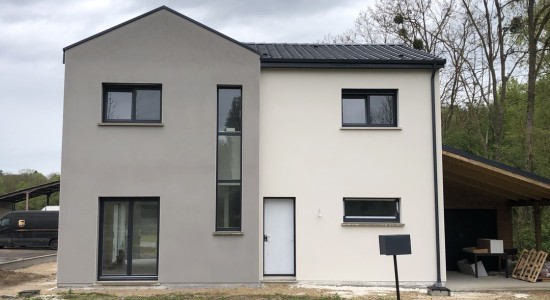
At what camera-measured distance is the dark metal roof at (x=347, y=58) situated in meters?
12.1

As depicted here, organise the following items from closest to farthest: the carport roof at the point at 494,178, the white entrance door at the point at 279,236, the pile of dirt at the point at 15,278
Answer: the carport roof at the point at 494,178
the white entrance door at the point at 279,236
the pile of dirt at the point at 15,278

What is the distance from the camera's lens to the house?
11531mm

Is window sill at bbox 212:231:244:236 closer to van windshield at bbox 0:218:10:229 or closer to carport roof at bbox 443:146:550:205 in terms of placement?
carport roof at bbox 443:146:550:205

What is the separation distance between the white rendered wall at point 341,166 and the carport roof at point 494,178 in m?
0.67

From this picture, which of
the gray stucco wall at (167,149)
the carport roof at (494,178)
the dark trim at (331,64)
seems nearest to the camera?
the gray stucco wall at (167,149)

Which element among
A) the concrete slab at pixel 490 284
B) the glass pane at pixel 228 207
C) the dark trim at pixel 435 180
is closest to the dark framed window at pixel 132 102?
the glass pane at pixel 228 207

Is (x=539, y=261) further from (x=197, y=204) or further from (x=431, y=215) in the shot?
(x=197, y=204)

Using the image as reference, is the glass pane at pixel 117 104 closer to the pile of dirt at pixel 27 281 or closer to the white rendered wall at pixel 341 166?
the white rendered wall at pixel 341 166

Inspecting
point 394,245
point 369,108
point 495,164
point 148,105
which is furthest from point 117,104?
point 495,164

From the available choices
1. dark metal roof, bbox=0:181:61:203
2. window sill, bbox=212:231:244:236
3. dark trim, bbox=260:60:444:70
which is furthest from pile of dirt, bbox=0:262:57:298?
dark metal roof, bbox=0:181:61:203

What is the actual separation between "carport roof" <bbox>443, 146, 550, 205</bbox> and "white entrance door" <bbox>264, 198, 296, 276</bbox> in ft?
12.7

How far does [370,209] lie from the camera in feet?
39.7

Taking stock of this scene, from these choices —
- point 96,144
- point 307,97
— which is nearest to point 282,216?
point 307,97

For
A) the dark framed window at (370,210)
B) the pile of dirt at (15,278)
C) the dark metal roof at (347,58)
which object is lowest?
the pile of dirt at (15,278)
